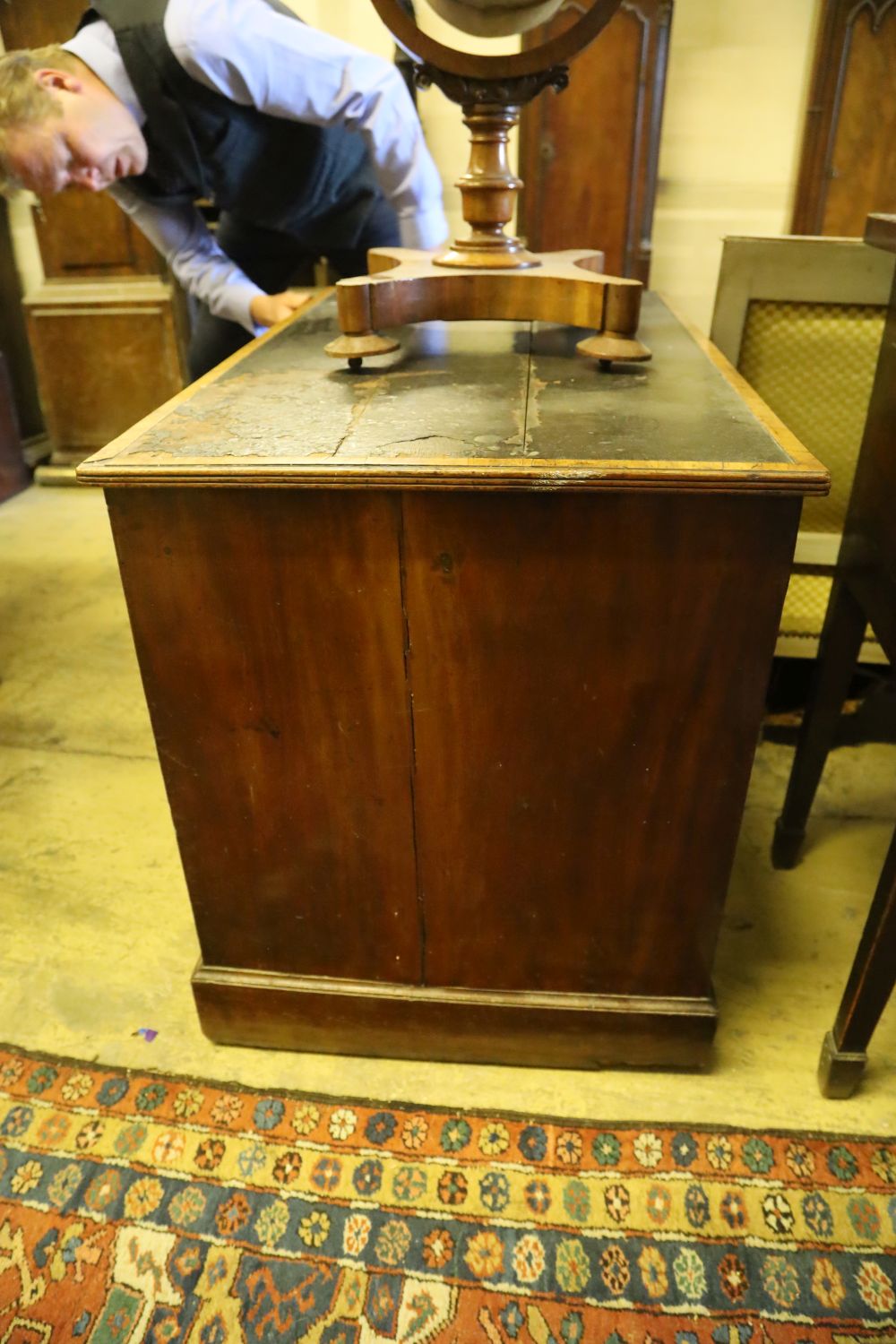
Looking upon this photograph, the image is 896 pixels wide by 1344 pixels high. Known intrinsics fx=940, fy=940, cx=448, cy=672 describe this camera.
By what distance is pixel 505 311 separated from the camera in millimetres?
1273

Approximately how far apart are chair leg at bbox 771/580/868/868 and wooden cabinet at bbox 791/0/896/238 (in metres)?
1.77

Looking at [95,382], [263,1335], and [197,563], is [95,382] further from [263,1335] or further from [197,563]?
[263,1335]

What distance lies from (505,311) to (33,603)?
5.67 ft

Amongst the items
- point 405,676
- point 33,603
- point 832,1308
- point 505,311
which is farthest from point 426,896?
point 33,603

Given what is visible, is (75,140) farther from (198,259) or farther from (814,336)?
(814,336)

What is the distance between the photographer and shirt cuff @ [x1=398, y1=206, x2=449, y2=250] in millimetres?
1616

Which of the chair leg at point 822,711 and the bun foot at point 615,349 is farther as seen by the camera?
the chair leg at point 822,711

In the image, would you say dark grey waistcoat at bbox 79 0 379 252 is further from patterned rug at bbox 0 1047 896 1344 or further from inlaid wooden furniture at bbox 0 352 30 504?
inlaid wooden furniture at bbox 0 352 30 504

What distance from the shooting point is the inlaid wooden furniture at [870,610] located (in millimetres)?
1059

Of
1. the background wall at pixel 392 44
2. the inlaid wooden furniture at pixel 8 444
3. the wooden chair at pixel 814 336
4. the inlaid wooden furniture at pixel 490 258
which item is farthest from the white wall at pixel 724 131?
the inlaid wooden furniture at pixel 8 444

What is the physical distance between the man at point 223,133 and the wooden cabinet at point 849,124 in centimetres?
141

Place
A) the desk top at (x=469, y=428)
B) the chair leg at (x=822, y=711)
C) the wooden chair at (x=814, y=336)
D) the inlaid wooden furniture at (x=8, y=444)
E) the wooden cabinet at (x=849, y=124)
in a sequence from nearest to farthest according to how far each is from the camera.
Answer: the desk top at (x=469, y=428) < the chair leg at (x=822, y=711) < the wooden chair at (x=814, y=336) < the wooden cabinet at (x=849, y=124) < the inlaid wooden furniture at (x=8, y=444)

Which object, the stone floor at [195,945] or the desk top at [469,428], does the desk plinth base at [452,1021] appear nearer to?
the stone floor at [195,945]

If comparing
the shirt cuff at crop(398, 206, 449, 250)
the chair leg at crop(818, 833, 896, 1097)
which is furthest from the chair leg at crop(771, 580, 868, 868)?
the shirt cuff at crop(398, 206, 449, 250)
